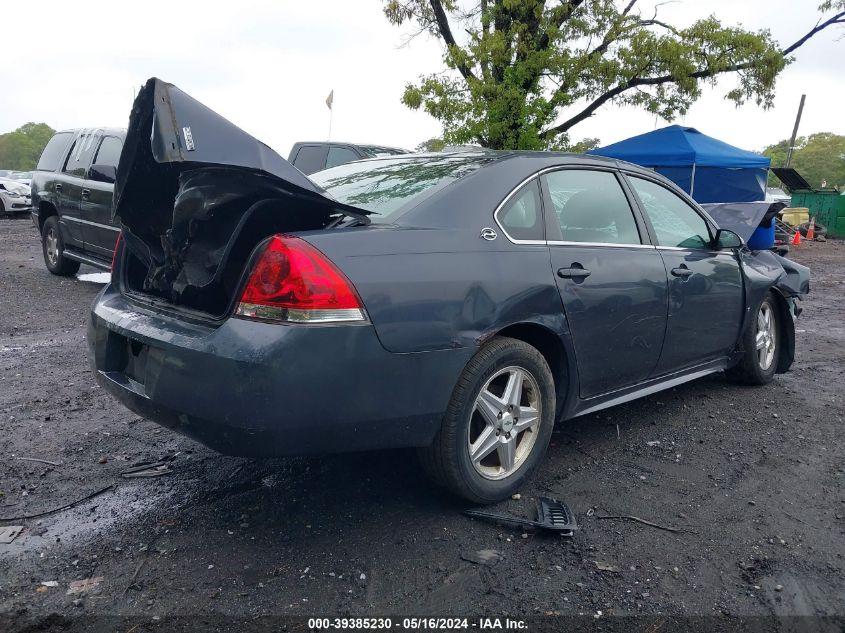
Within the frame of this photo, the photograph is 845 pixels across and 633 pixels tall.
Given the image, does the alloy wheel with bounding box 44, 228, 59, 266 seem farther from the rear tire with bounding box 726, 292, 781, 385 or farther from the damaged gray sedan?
the rear tire with bounding box 726, 292, 781, 385

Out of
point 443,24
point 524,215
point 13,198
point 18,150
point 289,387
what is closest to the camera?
point 289,387

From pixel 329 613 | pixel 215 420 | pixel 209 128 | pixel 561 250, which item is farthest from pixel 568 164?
pixel 329 613

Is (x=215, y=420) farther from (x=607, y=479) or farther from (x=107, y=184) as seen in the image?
(x=107, y=184)

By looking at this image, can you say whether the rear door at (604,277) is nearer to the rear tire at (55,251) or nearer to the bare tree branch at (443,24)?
the rear tire at (55,251)

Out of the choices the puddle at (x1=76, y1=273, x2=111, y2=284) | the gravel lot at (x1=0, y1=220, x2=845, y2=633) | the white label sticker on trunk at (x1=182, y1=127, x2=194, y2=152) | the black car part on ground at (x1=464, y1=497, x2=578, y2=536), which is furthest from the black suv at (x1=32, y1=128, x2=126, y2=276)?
the black car part on ground at (x1=464, y1=497, x2=578, y2=536)

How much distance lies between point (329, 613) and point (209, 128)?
68.2 inches

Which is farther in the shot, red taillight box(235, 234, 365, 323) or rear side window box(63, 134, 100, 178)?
rear side window box(63, 134, 100, 178)

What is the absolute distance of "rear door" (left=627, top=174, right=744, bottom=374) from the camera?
403 cm

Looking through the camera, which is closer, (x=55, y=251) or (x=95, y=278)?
(x=95, y=278)

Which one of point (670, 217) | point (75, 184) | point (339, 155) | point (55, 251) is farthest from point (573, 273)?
point (339, 155)

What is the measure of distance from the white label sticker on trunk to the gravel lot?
151cm

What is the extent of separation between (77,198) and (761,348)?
7.70 m

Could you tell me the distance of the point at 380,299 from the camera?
8.50 ft

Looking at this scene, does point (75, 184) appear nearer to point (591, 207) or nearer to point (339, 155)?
point (339, 155)
